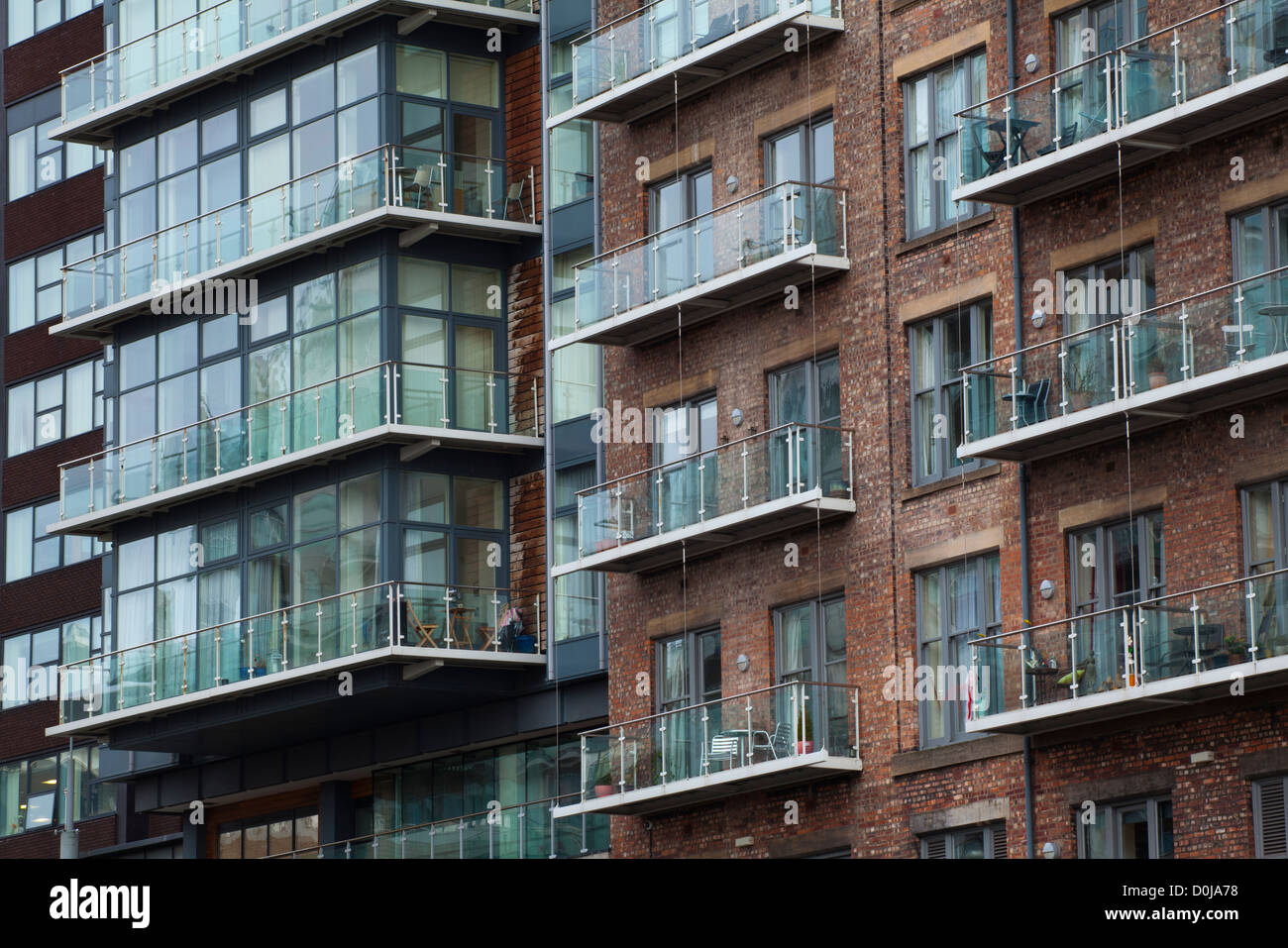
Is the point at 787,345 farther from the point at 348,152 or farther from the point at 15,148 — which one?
the point at 15,148

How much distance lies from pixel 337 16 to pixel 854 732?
15.9 meters

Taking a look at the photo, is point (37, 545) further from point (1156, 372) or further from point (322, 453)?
point (1156, 372)

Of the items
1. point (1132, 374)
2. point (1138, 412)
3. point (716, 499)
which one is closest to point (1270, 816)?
point (1138, 412)

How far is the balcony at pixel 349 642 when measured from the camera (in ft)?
133

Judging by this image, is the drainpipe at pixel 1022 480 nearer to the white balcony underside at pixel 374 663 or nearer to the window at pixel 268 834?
the white balcony underside at pixel 374 663

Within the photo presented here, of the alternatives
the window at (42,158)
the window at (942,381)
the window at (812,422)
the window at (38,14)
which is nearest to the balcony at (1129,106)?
the window at (942,381)

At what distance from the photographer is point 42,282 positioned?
55.2 metres

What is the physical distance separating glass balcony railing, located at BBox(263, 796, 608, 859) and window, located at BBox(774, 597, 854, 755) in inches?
174

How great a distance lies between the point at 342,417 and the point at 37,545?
50.5ft

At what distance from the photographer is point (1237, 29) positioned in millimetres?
29125

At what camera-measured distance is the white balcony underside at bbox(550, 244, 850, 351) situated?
35.1m

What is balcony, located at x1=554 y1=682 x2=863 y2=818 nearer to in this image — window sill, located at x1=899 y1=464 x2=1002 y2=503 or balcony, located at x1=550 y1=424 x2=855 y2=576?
balcony, located at x1=550 y1=424 x2=855 y2=576

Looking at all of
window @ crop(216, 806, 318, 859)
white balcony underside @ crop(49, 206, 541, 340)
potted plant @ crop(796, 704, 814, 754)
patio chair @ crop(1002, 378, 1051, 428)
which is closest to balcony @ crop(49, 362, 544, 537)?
white balcony underside @ crop(49, 206, 541, 340)
